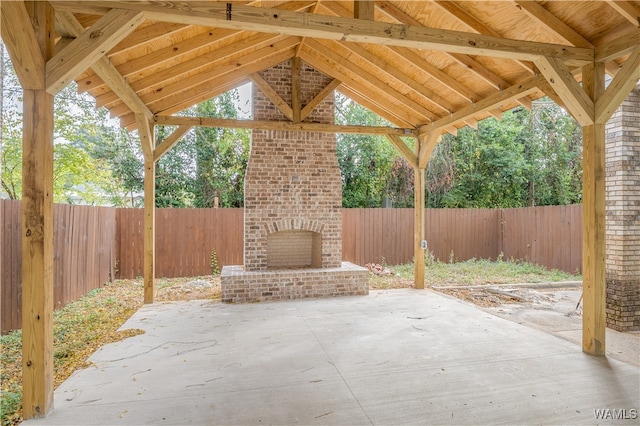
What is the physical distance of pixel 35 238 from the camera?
2709mm

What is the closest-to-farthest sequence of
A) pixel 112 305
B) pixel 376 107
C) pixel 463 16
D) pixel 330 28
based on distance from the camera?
pixel 330 28 → pixel 463 16 → pixel 112 305 → pixel 376 107

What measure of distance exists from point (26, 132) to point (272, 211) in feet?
14.8

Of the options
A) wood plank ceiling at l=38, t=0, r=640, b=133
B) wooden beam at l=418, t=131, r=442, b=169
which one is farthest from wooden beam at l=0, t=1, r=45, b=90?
wooden beam at l=418, t=131, r=442, b=169

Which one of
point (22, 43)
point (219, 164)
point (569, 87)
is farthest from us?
point (219, 164)

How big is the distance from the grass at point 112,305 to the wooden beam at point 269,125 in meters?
3.16

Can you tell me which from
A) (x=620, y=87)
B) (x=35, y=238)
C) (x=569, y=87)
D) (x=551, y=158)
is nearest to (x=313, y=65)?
(x=569, y=87)

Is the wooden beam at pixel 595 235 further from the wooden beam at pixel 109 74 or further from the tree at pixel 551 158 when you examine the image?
the tree at pixel 551 158

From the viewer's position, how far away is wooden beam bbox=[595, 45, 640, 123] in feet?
11.4

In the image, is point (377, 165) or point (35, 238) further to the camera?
point (377, 165)

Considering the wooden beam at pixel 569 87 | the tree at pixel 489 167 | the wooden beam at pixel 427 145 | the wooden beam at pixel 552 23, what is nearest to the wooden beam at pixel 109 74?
the wooden beam at pixel 552 23

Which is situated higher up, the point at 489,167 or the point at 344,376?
the point at 489,167

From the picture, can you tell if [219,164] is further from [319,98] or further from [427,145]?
[427,145]

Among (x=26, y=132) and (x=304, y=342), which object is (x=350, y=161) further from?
(x=26, y=132)

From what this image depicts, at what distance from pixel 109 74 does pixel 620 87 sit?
5500mm
